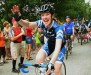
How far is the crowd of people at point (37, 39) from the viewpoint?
523cm

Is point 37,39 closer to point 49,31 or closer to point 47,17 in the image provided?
point 49,31

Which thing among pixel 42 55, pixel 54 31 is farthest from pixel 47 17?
pixel 42 55

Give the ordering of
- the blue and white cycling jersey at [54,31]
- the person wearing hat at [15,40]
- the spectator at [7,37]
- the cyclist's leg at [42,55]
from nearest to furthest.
Answer: the blue and white cycling jersey at [54,31] → the cyclist's leg at [42,55] → the person wearing hat at [15,40] → the spectator at [7,37]

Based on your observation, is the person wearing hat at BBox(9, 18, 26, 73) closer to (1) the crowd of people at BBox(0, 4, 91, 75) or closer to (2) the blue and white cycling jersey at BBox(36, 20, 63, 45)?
(1) the crowd of people at BBox(0, 4, 91, 75)

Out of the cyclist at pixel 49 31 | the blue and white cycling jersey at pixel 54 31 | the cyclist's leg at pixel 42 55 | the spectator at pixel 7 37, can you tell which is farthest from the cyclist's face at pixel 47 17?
the spectator at pixel 7 37

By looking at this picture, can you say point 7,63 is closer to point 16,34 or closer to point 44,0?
point 16,34

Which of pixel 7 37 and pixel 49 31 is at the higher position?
pixel 49 31


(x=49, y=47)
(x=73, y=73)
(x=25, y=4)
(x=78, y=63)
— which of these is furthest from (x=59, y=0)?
(x=49, y=47)

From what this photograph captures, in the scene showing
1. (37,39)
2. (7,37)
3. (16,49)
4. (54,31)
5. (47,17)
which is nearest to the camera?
(47,17)

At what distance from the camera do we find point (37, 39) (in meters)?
16.1

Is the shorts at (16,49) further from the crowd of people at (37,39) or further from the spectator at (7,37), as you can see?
the spectator at (7,37)

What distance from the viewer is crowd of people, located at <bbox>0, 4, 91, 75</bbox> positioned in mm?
5230

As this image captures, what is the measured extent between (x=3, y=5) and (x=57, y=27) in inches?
812

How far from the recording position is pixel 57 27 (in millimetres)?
5492
